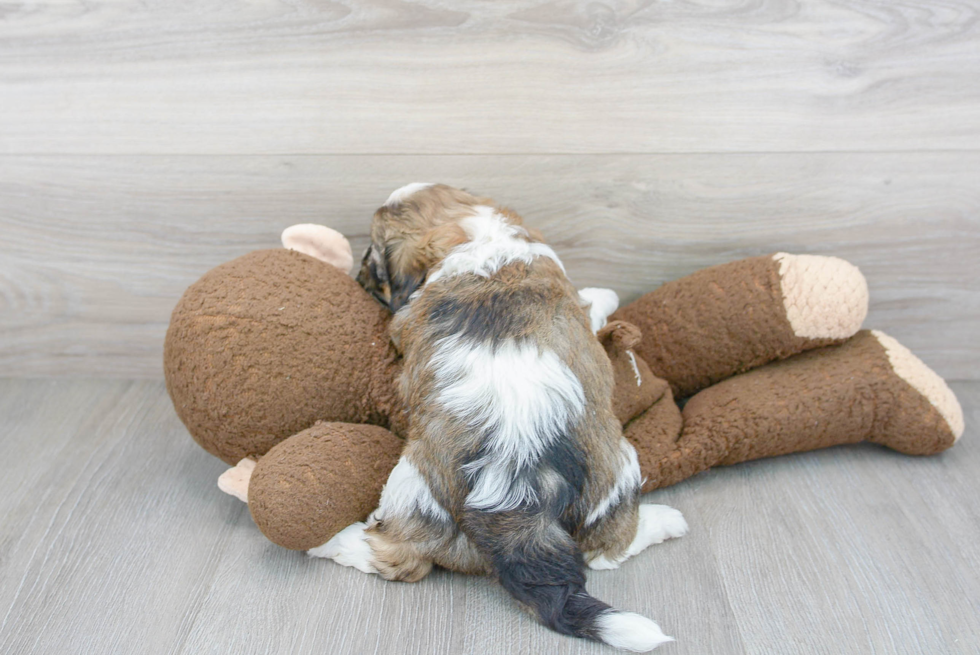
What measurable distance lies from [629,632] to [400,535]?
20.2 inches

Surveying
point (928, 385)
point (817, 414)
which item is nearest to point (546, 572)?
point (817, 414)

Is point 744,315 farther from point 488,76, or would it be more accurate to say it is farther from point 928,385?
point 488,76

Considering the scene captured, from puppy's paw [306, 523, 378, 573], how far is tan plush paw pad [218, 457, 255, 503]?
23cm

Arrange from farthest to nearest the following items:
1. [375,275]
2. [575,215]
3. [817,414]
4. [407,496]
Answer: [575,215] → [817,414] → [375,275] → [407,496]

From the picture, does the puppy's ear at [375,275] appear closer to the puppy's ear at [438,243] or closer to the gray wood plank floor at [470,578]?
the puppy's ear at [438,243]

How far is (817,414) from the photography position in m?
1.96

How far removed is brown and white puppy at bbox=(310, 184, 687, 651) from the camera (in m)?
1.46

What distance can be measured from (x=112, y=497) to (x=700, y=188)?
1.79m

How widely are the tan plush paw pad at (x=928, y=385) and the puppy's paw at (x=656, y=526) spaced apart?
0.75 meters

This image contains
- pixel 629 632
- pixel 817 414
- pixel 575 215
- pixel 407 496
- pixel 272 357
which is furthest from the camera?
pixel 575 215

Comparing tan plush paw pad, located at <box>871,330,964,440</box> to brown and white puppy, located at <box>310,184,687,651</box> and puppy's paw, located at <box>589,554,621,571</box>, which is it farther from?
puppy's paw, located at <box>589,554,621,571</box>

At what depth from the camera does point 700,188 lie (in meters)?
2.11

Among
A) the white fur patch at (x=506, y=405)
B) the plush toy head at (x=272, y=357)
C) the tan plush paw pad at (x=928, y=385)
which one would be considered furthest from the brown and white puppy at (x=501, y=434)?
the tan plush paw pad at (x=928, y=385)

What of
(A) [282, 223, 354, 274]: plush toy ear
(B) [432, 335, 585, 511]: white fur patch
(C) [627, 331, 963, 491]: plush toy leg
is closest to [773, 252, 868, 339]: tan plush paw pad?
(C) [627, 331, 963, 491]: plush toy leg
